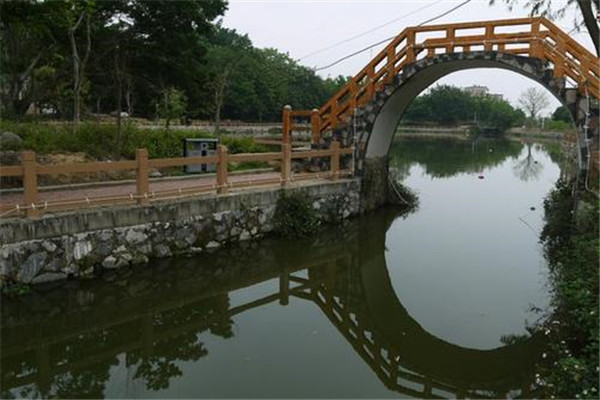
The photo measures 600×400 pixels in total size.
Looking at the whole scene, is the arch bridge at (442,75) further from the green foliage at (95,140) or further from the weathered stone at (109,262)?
the weathered stone at (109,262)

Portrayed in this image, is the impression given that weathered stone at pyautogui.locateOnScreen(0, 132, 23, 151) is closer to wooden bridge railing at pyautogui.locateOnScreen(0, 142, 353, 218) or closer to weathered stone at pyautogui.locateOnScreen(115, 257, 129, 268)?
wooden bridge railing at pyautogui.locateOnScreen(0, 142, 353, 218)

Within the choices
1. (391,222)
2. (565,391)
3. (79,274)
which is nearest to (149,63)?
(391,222)

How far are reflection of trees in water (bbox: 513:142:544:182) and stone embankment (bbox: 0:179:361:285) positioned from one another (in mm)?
16675

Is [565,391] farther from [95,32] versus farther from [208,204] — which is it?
[95,32]

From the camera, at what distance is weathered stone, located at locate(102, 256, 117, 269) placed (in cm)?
830

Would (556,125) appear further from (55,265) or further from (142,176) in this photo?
(55,265)

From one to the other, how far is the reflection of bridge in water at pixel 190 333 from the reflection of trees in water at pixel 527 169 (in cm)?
1781

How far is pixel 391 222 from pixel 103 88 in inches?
891

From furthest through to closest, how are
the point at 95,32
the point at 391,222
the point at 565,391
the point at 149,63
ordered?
the point at 149,63 < the point at 95,32 < the point at 391,222 < the point at 565,391

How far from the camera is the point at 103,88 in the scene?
30.6m

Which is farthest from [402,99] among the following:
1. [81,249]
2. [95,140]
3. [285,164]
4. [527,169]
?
[527,169]

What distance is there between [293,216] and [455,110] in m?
71.9

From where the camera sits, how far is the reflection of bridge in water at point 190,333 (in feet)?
18.4

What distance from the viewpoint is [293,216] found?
37.2 feet
